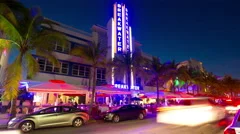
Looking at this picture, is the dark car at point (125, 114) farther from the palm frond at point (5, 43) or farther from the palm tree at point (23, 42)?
the palm frond at point (5, 43)

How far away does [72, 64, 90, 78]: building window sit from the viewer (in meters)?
29.3

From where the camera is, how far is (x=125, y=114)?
16734mm

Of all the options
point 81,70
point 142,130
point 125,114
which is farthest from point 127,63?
point 142,130

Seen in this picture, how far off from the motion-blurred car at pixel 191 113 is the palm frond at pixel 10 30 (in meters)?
13.1

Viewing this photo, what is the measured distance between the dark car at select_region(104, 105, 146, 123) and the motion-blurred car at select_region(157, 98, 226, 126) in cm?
289

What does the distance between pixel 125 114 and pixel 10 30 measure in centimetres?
1159

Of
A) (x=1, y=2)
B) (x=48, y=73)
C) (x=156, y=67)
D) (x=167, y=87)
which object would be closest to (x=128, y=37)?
(x=156, y=67)

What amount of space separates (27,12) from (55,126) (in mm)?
9137

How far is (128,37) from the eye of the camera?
36656mm

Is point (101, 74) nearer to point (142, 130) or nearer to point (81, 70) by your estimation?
point (81, 70)

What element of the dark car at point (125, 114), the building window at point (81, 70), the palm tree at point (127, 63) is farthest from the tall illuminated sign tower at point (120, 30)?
the dark car at point (125, 114)

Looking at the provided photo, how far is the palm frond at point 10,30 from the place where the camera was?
12527 millimetres

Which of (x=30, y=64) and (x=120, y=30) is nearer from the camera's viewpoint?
(x=30, y=64)

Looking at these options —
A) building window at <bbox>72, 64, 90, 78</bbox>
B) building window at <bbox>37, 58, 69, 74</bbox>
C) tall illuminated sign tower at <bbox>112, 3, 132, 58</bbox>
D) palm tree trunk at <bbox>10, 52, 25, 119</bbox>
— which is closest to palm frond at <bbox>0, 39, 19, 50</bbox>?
palm tree trunk at <bbox>10, 52, 25, 119</bbox>
